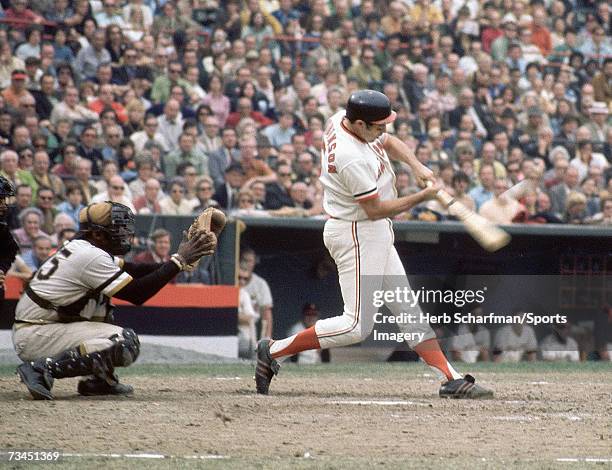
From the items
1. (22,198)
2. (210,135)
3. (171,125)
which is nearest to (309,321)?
(22,198)

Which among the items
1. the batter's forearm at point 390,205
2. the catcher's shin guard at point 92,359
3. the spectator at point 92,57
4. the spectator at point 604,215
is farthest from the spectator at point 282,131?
the catcher's shin guard at point 92,359

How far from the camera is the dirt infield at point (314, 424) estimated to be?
4352 millimetres

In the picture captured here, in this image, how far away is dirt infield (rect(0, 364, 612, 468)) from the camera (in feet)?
14.3

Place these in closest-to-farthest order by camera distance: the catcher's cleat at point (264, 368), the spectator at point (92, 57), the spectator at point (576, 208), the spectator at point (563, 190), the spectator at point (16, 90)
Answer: the catcher's cleat at point (264, 368) → the spectator at point (576, 208) → the spectator at point (16, 90) → the spectator at point (563, 190) → the spectator at point (92, 57)

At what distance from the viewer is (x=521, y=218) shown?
10578mm

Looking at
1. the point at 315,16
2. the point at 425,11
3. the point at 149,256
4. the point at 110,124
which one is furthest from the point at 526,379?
the point at 425,11

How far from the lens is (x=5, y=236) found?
6.11 m

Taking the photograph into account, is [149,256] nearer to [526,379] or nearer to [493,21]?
[526,379]

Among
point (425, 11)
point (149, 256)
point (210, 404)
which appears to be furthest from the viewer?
point (425, 11)

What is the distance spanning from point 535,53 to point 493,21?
0.75 metres

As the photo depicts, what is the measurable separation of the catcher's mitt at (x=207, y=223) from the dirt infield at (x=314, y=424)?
0.88 metres

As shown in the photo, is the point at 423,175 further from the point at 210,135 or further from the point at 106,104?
the point at 106,104

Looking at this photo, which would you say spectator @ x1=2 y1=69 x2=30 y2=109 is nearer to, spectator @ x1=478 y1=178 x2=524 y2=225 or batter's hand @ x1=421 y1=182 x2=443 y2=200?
spectator @ x1=478 y1=178 x2=524 y2=225

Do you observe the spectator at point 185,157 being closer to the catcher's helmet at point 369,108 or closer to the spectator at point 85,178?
the spectator at point 85,178
